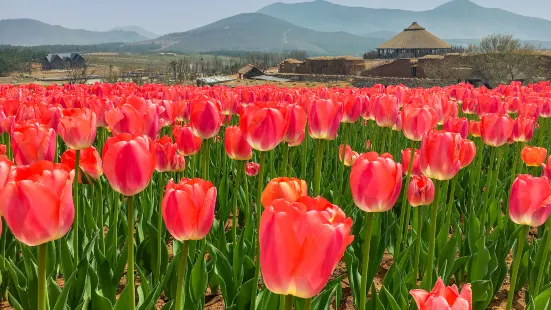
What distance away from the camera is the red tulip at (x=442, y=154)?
2.26 m

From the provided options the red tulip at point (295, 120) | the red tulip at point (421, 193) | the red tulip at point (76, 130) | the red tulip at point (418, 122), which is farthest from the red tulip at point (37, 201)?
the red tulip at point (418, 122)

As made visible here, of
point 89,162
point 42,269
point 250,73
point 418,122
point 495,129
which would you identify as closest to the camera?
point 42,269

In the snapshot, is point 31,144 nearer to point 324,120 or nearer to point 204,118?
point 204,118

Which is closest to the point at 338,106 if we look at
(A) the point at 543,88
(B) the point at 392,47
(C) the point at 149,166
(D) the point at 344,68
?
(C) the point at 149,166

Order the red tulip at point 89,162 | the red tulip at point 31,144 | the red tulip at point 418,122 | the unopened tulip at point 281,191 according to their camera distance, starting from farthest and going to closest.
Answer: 1. the red tulip at point 418,122
2. the red tulip at point 89,162
3. the red tulip at point 31,144
4. the unopened tulip at point 281,191

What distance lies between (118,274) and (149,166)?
1230mm

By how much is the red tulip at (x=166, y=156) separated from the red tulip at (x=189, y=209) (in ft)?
4.80

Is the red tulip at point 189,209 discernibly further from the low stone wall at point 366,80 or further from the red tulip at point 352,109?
the low stone wall at point 366,80

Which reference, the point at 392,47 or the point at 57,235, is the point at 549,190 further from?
the point at 392,47

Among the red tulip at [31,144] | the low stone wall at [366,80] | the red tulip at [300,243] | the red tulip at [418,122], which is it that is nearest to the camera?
the red tulip at [300,243]

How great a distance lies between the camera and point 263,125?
2.29 metres

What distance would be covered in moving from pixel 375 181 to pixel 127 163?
0.89 meters

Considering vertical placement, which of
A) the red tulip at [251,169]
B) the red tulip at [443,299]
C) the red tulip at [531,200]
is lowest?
the red tulip at [251,169]

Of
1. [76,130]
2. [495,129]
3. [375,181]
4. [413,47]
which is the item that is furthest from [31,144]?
[413,47]
